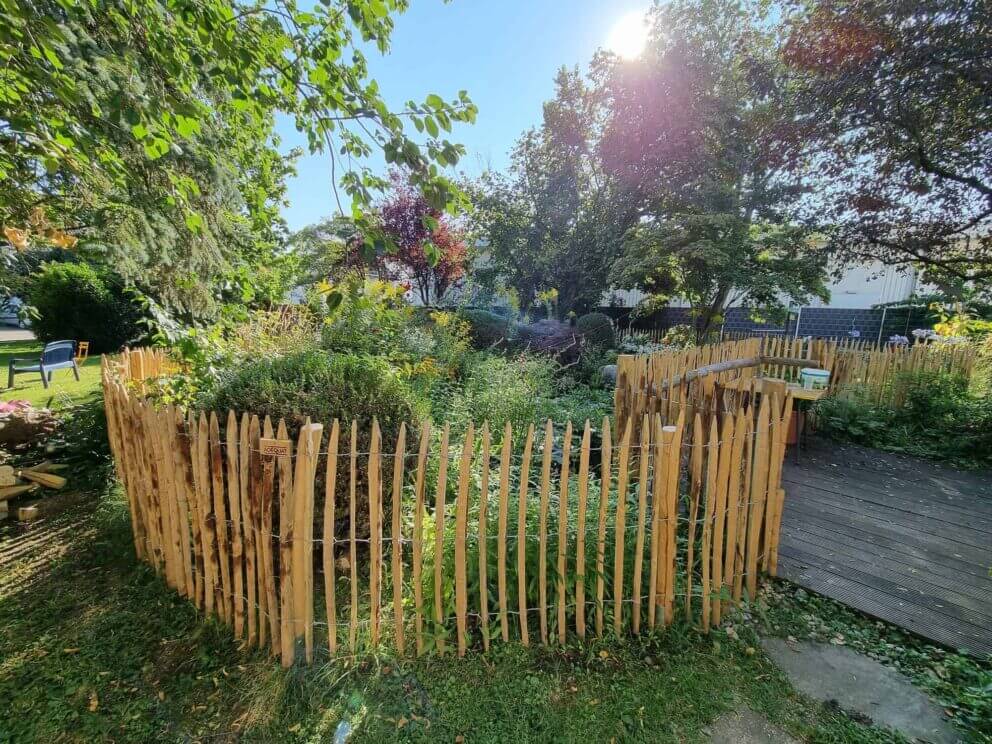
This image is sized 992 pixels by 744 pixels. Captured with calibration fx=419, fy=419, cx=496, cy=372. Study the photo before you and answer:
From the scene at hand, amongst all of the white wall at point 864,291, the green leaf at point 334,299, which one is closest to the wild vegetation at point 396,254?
the green leaf at point 334,299

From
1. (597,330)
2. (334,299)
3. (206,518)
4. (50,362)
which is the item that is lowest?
(206,518)

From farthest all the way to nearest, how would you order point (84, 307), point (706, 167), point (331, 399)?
point (84, 307) → point (706, 167) → point (331, 399)

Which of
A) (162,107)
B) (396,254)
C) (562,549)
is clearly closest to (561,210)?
(396,254)

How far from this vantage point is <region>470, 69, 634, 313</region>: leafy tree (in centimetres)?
1282

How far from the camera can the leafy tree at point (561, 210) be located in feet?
42.1

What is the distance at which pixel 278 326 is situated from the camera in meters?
6.43

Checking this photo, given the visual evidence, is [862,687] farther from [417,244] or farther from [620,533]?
[417,244]

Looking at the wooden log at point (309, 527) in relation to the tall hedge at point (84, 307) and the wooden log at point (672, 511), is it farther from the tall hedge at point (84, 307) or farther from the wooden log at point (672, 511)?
the tall hedge at point (84, 307)

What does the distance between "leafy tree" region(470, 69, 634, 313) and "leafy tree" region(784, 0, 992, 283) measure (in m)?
5.90

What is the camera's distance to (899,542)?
3.07 meters

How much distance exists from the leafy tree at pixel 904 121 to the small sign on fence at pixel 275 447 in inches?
303

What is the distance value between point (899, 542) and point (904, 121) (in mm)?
5605

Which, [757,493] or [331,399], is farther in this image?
[331,399]

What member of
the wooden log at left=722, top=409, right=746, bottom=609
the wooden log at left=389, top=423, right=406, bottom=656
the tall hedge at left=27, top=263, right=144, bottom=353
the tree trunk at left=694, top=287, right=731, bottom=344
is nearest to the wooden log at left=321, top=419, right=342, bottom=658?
the wooden log at left=389, top=423, right=406, bottom=656
